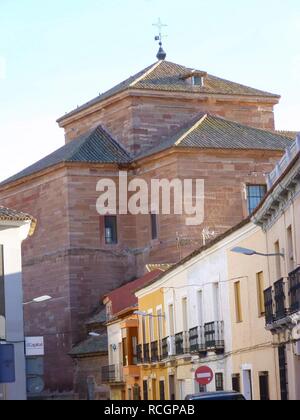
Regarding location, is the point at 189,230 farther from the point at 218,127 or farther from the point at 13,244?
the point at 13,244

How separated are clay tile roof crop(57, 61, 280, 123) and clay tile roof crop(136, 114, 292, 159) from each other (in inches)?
80.1

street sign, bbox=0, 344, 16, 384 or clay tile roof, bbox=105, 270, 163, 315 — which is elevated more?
clay tile roof, bbox=105, 270, 163, 315

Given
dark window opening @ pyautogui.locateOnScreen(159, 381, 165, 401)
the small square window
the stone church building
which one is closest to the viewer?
dark window opening @ pyautogui.locateOnScreen(159, 381, 165, 401)

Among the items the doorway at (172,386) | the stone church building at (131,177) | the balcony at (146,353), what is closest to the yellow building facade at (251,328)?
the doorway at (172,386)

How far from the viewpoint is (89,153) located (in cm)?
6744

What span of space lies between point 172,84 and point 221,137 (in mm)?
5775

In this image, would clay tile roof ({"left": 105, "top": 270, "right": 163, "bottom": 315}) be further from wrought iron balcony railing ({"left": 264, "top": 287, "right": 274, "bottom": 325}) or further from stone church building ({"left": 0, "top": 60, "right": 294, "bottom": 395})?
wrought iron balcony railing ({"left": 264, "top": 287, "right": 274, "bottom": 325})

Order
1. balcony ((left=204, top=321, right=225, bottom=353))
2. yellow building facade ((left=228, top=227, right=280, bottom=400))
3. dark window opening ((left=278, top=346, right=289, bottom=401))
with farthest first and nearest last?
balcony ((left=204, top=321, right=225, bottom=353)), yellow building facade ((left=228, top=227, right=280, bottom=400)), dark window opening ((left=278, top=346, right=289, bottom=401))

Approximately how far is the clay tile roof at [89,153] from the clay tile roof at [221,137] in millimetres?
1816

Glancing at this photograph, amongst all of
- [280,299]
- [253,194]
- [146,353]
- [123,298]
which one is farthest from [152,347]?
[280,299]

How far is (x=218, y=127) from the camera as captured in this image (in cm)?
6600

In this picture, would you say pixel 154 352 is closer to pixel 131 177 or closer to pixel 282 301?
pixel 282 301

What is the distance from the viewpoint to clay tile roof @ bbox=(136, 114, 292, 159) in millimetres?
63094

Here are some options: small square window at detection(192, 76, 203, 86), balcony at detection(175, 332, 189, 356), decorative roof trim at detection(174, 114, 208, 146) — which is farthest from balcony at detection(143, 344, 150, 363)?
small square window at detection(192, 76, 203, 86)
